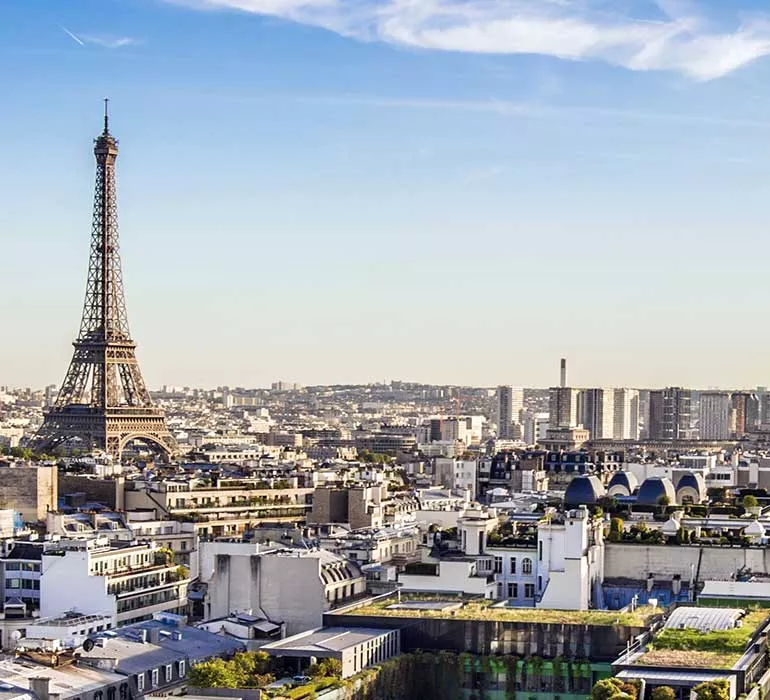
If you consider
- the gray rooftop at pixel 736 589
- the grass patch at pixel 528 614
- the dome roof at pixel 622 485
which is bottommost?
the grass patch at pixel 528 614

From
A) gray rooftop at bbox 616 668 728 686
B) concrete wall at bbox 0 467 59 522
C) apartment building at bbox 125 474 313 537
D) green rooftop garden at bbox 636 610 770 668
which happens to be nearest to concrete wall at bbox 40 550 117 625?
green rooftop garden at bbox 636 610 770 668

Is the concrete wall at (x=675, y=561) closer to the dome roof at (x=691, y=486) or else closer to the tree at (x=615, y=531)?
the tree at (x=615, y=531)

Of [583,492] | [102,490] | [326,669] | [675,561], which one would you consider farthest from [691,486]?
[326,669]

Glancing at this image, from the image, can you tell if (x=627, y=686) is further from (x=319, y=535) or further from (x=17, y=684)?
(x=319, y=535)

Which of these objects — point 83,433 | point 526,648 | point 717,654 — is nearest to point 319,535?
point 526,648

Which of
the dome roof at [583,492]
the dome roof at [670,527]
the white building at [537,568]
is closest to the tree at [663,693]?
the white building at [537,568]
